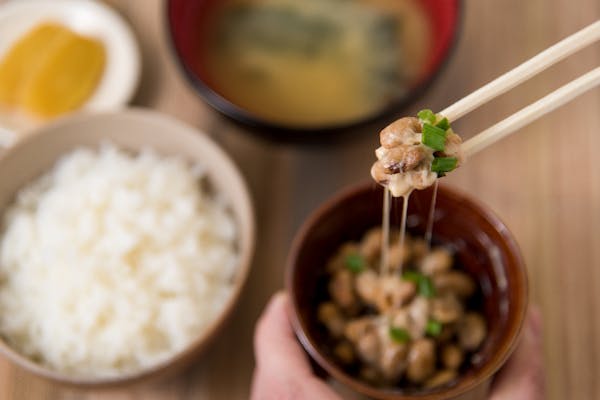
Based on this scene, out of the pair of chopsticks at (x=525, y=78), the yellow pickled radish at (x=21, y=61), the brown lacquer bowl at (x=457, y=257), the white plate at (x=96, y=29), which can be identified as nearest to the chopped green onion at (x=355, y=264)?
the brown lacquer bowl at (x=457, y=257)

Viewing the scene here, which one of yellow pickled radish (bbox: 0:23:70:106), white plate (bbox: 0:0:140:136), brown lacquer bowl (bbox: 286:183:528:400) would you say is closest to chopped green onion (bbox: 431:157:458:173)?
brown lacquer bowl (bbox: 286:183:528:400)

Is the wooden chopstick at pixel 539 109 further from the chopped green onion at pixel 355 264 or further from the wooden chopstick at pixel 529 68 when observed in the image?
the chopped green onion at pixel 355 264

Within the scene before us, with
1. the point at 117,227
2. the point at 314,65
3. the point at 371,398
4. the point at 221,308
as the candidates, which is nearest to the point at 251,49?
the point at 314,65

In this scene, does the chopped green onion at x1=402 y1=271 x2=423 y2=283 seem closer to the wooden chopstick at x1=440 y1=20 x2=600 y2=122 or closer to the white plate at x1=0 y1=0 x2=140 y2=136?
the wooden chopstick at x1=440 y1=20 x2=600 y2=122

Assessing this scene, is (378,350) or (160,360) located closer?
(378,350)

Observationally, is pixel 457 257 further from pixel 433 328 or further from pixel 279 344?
pixel 279 344

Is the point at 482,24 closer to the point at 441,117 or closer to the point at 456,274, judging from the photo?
the point at 456,274
